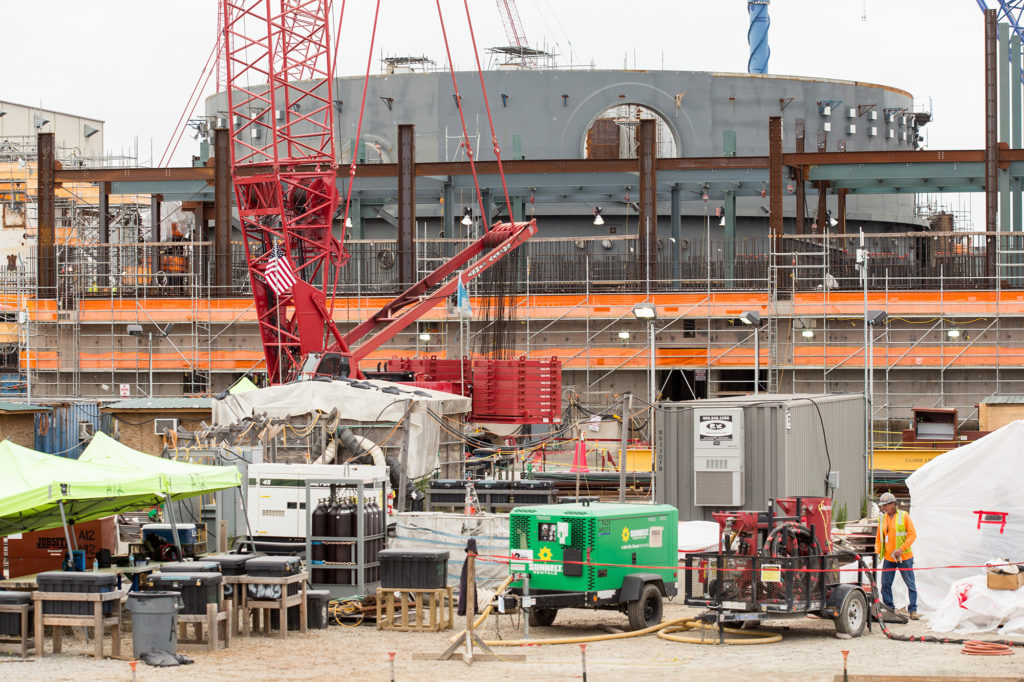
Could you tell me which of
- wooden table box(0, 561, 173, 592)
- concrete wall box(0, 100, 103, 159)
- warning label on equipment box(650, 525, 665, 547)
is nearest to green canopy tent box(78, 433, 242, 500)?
wooden table box(0, 561, 173, 592)

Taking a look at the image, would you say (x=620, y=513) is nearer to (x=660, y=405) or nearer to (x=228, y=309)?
(x=660, y=405)

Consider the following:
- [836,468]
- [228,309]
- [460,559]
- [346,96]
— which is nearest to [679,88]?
[346,96]

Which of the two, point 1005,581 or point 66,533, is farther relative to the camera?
point 1005,581

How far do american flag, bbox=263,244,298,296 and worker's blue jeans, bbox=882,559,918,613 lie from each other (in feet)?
88.4

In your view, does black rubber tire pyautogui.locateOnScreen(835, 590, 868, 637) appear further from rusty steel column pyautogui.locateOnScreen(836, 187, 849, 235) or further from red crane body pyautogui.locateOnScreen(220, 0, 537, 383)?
rusty steel column pyautogui.locateOnScreen(836, 187, 849, 235)

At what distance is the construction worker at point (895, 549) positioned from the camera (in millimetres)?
19016

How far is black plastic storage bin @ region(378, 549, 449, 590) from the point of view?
1873 cm

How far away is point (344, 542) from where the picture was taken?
2020 centimetres

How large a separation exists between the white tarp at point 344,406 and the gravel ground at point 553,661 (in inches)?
466

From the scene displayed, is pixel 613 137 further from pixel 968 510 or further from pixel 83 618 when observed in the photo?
pixel 83 618

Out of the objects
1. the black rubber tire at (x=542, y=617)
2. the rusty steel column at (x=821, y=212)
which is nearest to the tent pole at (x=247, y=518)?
the black rubber tire at (x=542, y=617)

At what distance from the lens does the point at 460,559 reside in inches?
815

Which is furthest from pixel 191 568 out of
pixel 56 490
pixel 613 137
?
pixel 613 137

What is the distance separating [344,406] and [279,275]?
1421 cm
